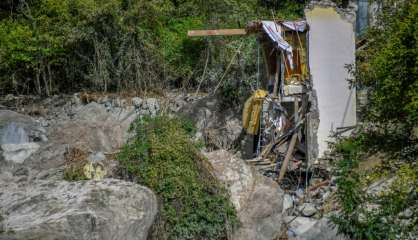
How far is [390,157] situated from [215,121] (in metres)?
7.35

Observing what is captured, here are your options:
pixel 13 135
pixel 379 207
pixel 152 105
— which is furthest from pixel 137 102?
pixel 379 207

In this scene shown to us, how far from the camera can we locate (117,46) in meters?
13.3

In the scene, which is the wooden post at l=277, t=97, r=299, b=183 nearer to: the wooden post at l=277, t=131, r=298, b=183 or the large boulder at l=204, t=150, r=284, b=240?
the wooden post at l=277, t=131, r=298, b=183

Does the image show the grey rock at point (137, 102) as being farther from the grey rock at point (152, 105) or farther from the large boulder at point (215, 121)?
the large boulder at point (215, 121)

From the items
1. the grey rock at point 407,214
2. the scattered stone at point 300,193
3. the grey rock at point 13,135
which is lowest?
the scattered stone at point 300,193

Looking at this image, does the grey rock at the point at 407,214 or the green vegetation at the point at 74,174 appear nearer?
the grey rock at the point at 407,214

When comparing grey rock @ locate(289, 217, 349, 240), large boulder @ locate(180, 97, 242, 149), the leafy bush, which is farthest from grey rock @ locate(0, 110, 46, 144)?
the leafy bush

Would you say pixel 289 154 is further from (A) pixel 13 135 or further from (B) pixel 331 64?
(A) pixel 13 135

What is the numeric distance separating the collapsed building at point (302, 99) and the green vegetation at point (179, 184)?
215 cm

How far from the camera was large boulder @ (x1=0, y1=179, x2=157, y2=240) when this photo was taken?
570 cm

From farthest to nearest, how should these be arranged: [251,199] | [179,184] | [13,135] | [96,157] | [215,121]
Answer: [215,121], [13,135], [96,157], [251,199], [179,184]

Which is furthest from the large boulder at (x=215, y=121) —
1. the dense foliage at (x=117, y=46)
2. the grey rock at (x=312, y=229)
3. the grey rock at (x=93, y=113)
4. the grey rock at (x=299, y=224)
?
the grey rock at (x=312, y=229)

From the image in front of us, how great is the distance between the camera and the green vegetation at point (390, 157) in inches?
175

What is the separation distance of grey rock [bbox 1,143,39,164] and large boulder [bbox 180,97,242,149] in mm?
3459
